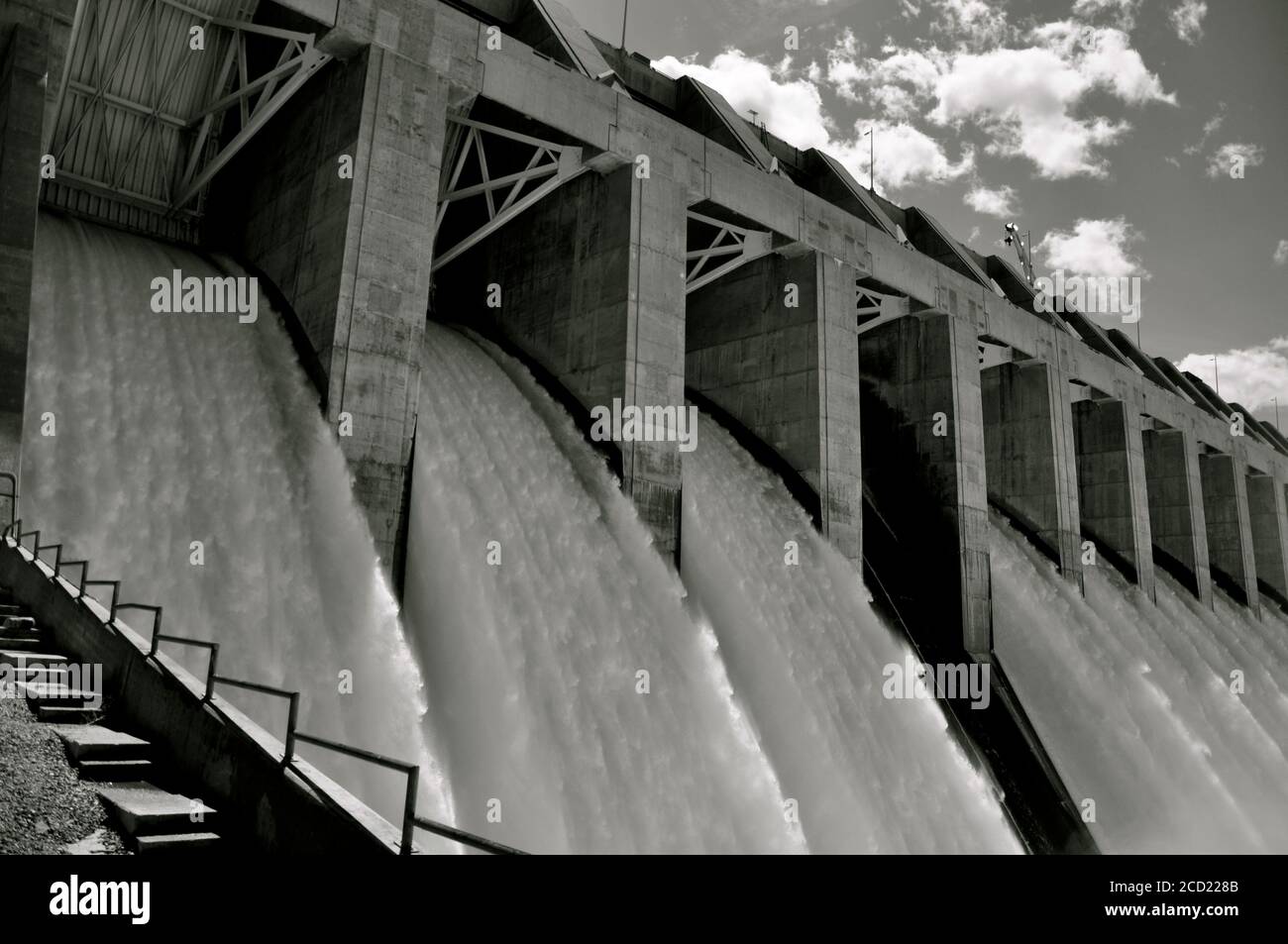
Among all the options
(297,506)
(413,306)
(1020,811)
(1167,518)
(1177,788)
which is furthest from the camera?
(1167,518)

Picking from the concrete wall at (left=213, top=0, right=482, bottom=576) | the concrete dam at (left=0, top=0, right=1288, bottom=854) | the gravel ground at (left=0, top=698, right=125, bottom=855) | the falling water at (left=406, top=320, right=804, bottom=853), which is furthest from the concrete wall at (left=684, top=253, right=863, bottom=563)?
the gravel ground at (left=0, top=698, right=125, bottom=855)

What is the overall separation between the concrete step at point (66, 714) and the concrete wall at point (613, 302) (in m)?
8.76

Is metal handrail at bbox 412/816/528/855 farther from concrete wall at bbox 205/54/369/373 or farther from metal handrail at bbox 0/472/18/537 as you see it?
concrete wall at bbox 205/54/369/373

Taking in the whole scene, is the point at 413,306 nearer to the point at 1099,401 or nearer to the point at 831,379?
the point at 831,379

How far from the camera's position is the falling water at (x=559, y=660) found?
9.57 m

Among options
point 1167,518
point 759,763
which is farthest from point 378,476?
point 1167,518

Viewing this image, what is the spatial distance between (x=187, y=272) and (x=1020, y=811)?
1606cm

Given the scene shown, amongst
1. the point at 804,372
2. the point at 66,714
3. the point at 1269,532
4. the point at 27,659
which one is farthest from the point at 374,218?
the point at 1269,532

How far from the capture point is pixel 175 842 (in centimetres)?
455

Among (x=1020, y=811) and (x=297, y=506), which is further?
(x=1020, y=811)

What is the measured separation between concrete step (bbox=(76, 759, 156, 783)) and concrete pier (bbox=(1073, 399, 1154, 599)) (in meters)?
27.1

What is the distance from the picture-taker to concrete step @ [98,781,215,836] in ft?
15.1

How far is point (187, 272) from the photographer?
13164 mm

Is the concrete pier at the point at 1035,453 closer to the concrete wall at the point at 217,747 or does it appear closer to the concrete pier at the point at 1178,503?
the concrete pier at the point at 1178,503
